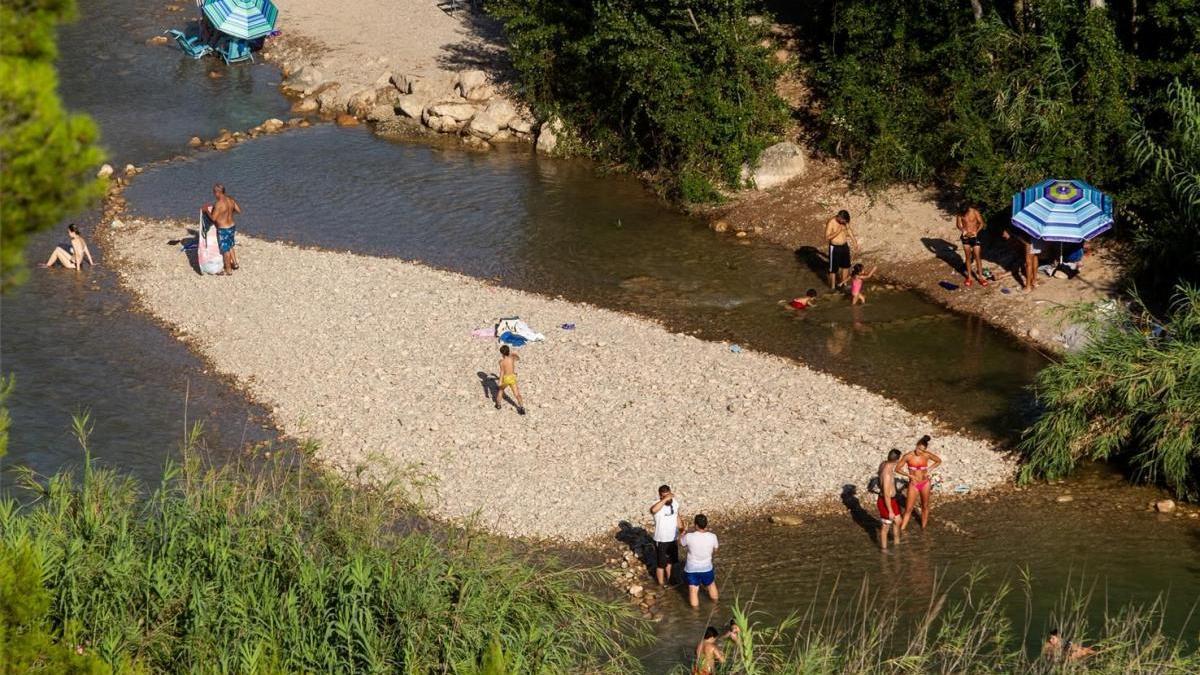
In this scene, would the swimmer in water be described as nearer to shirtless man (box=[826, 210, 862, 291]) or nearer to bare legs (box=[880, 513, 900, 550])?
shirtless man (box=[826, 210, 862, 291])

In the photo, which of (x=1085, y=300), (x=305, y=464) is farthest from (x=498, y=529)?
(x=1085, y=300)

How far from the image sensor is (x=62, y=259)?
2902cm

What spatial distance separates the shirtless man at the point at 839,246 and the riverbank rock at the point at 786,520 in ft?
29.5

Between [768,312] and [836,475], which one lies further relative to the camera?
[768,312]

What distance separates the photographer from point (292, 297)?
2720cm

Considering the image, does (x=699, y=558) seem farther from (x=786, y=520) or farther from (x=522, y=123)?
(x=522, y=123)

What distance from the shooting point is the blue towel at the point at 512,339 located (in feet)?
80.7

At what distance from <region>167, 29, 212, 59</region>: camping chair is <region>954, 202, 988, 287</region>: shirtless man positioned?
26855mm

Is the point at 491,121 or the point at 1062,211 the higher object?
the point at 1062,211

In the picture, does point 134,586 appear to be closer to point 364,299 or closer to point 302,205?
point 364,299

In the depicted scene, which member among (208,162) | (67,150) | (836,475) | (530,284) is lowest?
(208,162)

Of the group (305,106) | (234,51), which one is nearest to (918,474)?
(305,106)

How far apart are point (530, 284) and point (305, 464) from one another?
8762 millimetres

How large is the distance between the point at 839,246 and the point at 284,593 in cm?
1565
